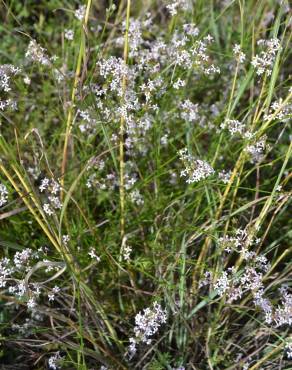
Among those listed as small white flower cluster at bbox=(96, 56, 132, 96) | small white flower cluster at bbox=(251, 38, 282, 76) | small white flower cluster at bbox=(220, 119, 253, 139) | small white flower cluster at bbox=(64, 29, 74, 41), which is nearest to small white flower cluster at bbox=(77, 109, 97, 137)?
small white flower cluster at bbox=(96, 56, 132, 96)

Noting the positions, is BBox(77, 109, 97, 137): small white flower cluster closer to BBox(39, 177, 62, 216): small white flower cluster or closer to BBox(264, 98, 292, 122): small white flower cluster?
BBox(39, 177, 62, 216): small white flower cluster

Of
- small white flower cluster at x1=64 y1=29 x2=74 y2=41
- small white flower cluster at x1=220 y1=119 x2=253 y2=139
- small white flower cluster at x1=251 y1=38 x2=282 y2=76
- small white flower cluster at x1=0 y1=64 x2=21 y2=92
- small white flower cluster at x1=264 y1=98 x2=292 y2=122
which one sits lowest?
small white flower cluster at x1=220 y1=119 x2=253 y2=139

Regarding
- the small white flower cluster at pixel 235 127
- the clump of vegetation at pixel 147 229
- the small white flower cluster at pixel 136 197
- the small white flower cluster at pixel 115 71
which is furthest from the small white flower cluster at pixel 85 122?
the small white flower cluster at pixel 235 127

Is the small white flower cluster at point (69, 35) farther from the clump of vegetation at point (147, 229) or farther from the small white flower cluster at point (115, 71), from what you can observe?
the small white flower cluster at point (115, 71)

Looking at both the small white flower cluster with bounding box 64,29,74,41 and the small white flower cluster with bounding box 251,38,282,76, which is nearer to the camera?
the small white flower cluster with bounding box 251,38,282,76

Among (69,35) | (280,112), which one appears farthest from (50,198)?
(69,35)

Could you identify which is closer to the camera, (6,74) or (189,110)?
(6,74)

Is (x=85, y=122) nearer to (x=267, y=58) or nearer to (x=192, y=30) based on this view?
(x=192, y=30)

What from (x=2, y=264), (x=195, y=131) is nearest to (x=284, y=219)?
(x=195, y=131)
